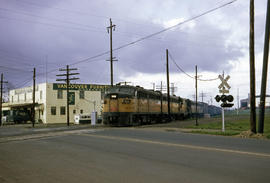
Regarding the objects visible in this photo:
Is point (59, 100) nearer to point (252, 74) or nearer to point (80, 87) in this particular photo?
point (80, 87)

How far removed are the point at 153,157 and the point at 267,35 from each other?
12303 millimetres

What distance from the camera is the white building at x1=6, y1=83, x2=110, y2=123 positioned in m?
57.8

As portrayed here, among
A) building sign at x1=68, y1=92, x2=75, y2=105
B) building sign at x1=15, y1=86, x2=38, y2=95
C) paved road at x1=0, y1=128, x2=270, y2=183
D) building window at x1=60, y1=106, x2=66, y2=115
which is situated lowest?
paved road at x1=0, y1=128, x2=270, y2=183

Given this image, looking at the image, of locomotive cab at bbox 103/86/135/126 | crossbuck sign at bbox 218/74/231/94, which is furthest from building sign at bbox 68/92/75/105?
crossbuck sign at bbox 218/74/231/94

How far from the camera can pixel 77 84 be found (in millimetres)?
62406

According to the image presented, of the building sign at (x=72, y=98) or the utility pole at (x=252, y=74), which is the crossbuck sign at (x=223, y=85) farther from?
the building sign at (x=72, y=98)

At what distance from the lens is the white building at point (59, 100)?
189 feet

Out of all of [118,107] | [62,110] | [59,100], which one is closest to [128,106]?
[118,107]

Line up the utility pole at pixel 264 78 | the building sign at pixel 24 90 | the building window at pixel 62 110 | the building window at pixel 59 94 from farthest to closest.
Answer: the building sign at pixel 24 90
the building window at pixel 62 110
the building window at pixel 59 94
the utility pole at pixel 264 78

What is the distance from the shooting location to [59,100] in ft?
194

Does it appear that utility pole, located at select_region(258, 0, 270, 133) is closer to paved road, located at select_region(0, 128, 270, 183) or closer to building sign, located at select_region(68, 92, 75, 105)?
paved road, located at select_region(0, 128, 270, 183)

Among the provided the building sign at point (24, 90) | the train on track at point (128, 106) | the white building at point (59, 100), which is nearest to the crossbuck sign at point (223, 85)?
the train on track at point (128, 106)

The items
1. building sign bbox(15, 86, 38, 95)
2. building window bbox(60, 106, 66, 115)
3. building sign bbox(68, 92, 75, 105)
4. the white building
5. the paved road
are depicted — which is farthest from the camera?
building sign bbox(15, 86, 38, 95)

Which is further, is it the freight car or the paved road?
the freight car
